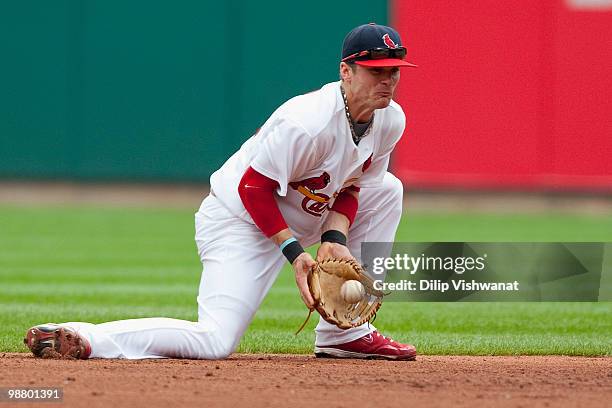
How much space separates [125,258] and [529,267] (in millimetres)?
4505

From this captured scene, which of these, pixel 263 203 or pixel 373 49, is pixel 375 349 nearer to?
pixel 263 203

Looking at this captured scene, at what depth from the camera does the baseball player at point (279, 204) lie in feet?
15.9

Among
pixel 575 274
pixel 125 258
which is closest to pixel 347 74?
pixel 575 274

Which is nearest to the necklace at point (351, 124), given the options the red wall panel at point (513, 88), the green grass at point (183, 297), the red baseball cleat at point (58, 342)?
the green grass at point (183, 297)

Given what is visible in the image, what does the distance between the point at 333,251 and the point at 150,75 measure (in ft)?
41.2

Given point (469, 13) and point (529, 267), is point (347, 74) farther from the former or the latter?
point (469, 13)

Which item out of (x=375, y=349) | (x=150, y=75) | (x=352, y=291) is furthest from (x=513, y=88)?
(x=352, y=291)

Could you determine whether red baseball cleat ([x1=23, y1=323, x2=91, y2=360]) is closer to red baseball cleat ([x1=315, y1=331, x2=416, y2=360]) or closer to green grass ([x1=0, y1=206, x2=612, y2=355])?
green grass ([x1=0, y1=206, x2=612, y2=355])

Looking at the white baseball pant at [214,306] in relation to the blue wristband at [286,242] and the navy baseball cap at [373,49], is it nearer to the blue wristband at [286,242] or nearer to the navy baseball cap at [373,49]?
the blue wristband at [286,242]

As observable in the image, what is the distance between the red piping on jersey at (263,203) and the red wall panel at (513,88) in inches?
475

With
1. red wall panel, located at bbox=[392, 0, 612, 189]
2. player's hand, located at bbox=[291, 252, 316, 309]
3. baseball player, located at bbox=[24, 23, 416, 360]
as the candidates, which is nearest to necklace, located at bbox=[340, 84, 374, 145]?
baseball player, located at bbox=[24, 23, 416, 360]

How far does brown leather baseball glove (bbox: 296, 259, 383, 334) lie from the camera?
4.86 meters

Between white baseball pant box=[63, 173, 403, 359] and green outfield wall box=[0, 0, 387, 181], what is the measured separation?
1200cm

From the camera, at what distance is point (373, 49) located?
480 centimetres
